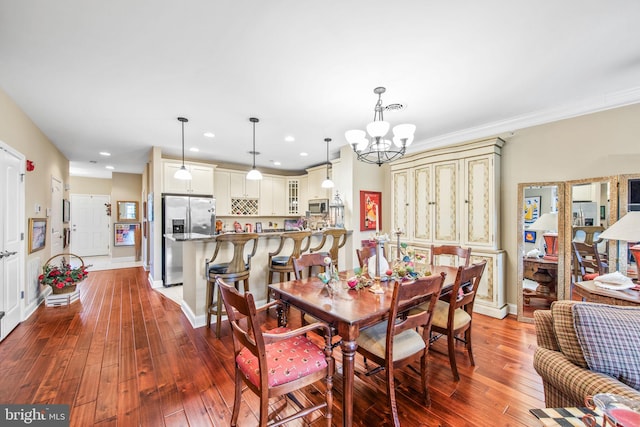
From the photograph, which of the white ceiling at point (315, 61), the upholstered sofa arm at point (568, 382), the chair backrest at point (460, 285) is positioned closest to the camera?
the upholstered sofa arm at point (568, 382)

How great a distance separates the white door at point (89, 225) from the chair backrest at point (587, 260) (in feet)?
36.4

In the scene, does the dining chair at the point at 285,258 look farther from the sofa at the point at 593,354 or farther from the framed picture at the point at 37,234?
the framed picture at the point at 37,234

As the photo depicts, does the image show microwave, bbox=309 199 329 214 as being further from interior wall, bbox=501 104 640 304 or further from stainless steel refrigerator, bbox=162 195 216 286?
interior wall, bbox=501 104 640 304

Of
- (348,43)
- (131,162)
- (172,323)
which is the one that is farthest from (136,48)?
(131,162)

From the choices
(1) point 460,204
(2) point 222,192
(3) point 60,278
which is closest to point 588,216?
(1) point 460,204

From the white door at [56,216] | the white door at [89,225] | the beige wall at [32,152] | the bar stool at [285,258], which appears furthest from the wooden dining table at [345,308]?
the white door at [89,225]

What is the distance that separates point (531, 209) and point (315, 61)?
3208mm

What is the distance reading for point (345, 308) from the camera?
5.41 feet

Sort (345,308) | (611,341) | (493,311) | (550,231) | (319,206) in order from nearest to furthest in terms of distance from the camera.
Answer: (611,341) → (345,308) → (550,231) → (493,311) → (319,206)

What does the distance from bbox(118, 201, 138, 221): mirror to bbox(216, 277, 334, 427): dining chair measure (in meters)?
7.82

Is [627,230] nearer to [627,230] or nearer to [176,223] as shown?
[627,230]

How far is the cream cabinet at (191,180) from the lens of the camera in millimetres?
5023

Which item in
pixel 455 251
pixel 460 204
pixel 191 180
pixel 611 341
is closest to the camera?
pixel 611 341

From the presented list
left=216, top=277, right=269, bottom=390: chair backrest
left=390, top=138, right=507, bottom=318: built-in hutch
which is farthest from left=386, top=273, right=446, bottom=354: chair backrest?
left=390, top=138, right=507, bottom=318: built-in hutch
